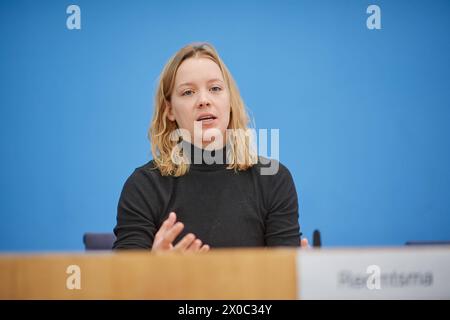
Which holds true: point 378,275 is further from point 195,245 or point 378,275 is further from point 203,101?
point 203,101

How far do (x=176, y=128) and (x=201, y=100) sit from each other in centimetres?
13

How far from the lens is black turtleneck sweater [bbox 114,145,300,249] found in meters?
0.84

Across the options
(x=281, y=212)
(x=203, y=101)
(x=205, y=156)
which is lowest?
(x=281, y=212)

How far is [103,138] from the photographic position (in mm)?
2391

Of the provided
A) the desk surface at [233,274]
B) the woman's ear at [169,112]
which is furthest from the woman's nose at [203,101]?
the desk surface at [233,274]

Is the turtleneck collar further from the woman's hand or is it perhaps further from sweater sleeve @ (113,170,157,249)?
the woman's hand

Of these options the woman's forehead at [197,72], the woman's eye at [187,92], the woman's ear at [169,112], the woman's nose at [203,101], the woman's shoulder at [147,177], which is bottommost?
the woman's shoulder at [147,177]

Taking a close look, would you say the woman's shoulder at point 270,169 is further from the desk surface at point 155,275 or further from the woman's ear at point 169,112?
the desk surface at point 155,275

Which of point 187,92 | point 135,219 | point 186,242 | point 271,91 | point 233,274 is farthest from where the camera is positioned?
point 271,91

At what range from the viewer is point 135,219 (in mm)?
836

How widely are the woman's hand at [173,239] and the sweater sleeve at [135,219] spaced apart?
129 mm

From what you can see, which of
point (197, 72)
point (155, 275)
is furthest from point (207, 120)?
point (155, 275)

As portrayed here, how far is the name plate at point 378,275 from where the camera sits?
0.38 meters

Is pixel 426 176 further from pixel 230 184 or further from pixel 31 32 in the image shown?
pixel 31 32
